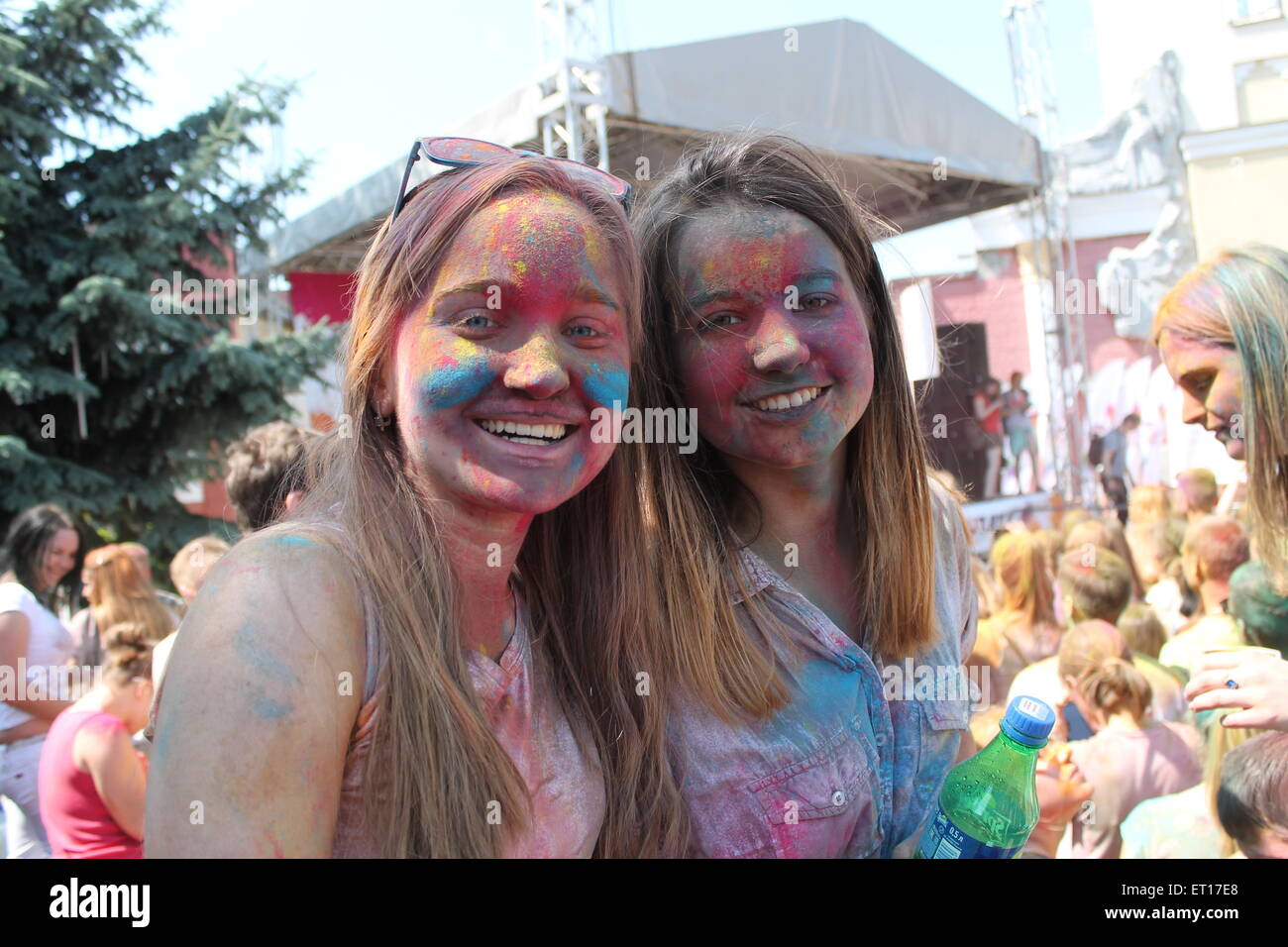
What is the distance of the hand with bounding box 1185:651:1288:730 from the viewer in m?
1.59

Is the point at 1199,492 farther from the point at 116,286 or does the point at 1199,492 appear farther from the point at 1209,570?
the point at 116,286

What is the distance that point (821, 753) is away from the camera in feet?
4.75

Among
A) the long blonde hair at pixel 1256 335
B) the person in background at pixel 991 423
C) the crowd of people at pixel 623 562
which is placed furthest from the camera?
the person in background at pixel 991 423

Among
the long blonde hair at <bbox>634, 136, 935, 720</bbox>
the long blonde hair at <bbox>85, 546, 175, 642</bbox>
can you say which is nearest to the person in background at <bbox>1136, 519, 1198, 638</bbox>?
the long blonde hair at <bbox>634, 136, 935, 720</bbox>

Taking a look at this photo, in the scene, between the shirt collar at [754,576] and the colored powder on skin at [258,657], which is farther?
the shirt collar at [754,576]

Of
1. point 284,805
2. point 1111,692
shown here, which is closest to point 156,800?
point 284,805

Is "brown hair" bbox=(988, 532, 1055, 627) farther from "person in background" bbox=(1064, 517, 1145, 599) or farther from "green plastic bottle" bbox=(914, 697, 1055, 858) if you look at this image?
"green plastic bottle" bbox=(914, 697, 1055, 858)

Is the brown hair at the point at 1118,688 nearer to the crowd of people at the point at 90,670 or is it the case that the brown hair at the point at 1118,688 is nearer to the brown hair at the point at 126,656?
the crowd of people at the point at 90,670

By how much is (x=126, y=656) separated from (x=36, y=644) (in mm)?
833

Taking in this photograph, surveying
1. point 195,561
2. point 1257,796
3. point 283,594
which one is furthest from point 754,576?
point 195,561

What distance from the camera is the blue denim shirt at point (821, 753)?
4.65 feet

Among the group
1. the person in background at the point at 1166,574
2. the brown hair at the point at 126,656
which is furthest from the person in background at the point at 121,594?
the person in background at the point at 1166,574

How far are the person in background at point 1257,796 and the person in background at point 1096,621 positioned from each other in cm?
70
